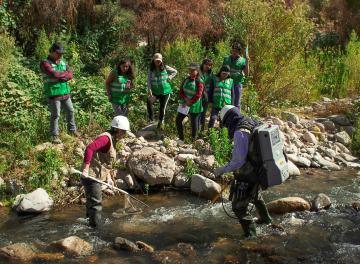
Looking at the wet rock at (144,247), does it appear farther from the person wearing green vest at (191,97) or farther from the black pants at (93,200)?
the person wearing green vest at (191,97)

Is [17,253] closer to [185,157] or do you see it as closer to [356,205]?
[185,157]

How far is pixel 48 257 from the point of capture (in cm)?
593

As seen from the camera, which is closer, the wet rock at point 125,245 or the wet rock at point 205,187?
the wet rock at point 125,245

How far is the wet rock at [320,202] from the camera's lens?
7410 mm

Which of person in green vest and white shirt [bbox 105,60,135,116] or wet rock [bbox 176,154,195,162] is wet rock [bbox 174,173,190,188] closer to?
wet rock [bbox 176,154,195,162]

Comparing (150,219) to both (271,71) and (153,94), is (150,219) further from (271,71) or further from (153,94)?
(271,71)

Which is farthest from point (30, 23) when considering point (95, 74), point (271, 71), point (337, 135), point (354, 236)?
point (354, 236)

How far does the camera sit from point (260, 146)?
5.73 meters

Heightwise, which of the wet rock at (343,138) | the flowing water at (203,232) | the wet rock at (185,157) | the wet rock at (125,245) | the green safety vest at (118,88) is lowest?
the flowing water at (203,232)

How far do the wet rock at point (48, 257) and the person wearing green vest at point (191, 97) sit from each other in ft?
12.8

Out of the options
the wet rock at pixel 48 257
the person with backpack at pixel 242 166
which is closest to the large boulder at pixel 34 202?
the wet rock at pixel 48 257

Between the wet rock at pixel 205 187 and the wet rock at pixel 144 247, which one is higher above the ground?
the wet rock at pixel 205 187

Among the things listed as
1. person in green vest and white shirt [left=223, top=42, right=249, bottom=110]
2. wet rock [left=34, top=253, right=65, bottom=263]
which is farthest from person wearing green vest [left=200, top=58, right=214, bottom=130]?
wet rock [left=34, top=253, right=65, bottom=263]

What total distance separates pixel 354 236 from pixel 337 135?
439cm
